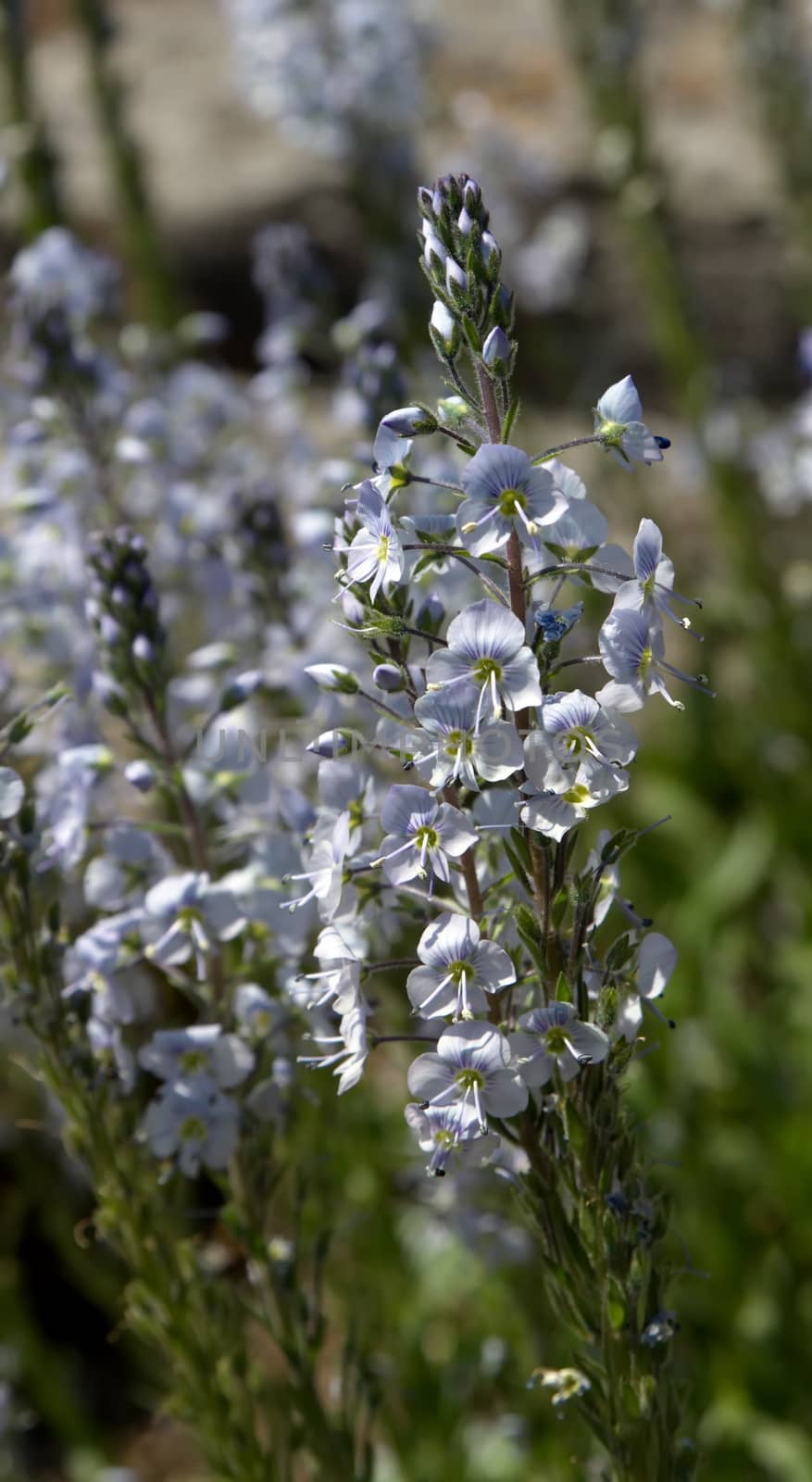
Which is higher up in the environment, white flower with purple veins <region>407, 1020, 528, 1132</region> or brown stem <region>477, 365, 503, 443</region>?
brown stem <region>477, 365, 503, 443</region>

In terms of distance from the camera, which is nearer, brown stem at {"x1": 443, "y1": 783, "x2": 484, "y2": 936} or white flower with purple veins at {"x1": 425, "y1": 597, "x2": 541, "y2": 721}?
white flower with purple veins at {"x1": 425, "y1": 597, "x2": 541, "y2": 721}

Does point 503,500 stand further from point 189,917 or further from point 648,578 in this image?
point 189,917

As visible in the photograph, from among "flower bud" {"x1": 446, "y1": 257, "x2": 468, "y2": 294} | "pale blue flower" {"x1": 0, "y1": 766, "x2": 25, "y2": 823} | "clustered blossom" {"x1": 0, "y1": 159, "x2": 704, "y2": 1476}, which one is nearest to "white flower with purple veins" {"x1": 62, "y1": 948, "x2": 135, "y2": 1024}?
"clustered blossom" {"x1": 0, "y1": 159, "x2": 704, "y2": 1476}

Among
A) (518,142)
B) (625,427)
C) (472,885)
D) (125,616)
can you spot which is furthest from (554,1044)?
(518,142)

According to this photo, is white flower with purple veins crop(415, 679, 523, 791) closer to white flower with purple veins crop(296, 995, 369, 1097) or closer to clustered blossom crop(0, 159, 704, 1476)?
clustered blossom crop(0, 159, 704, 1476)

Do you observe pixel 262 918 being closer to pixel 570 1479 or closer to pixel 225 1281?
pixel 225 1281

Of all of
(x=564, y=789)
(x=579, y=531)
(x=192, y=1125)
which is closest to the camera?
(x=564, y=789)
